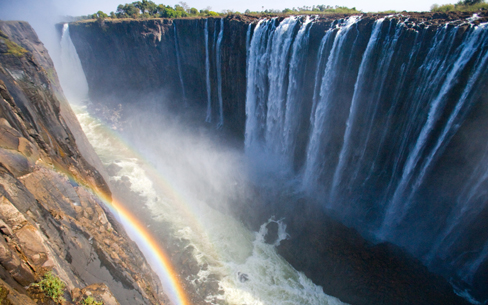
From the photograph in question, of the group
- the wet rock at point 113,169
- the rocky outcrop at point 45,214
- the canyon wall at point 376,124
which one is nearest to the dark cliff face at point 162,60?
the canyon wall at point 376,124

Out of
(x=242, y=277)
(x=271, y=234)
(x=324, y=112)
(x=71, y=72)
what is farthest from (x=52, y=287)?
(x=71, y=72)

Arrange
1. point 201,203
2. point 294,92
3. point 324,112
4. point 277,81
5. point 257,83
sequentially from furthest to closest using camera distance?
1. point 257,83
2. point 201,203
3. point 277,81
4. point 294,92
5. point 324,112

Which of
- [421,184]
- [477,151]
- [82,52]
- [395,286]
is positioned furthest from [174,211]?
[82,52]

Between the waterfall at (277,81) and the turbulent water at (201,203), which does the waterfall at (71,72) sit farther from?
the waterfall at (277,81)

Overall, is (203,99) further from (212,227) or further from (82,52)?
(82,52)

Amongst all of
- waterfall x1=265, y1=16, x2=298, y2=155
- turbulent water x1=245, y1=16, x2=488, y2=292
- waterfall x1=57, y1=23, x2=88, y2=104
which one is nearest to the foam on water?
turbulent water x1=245, y1=16, x2=488, y2=292

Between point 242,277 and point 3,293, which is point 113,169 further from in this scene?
point 3,293
